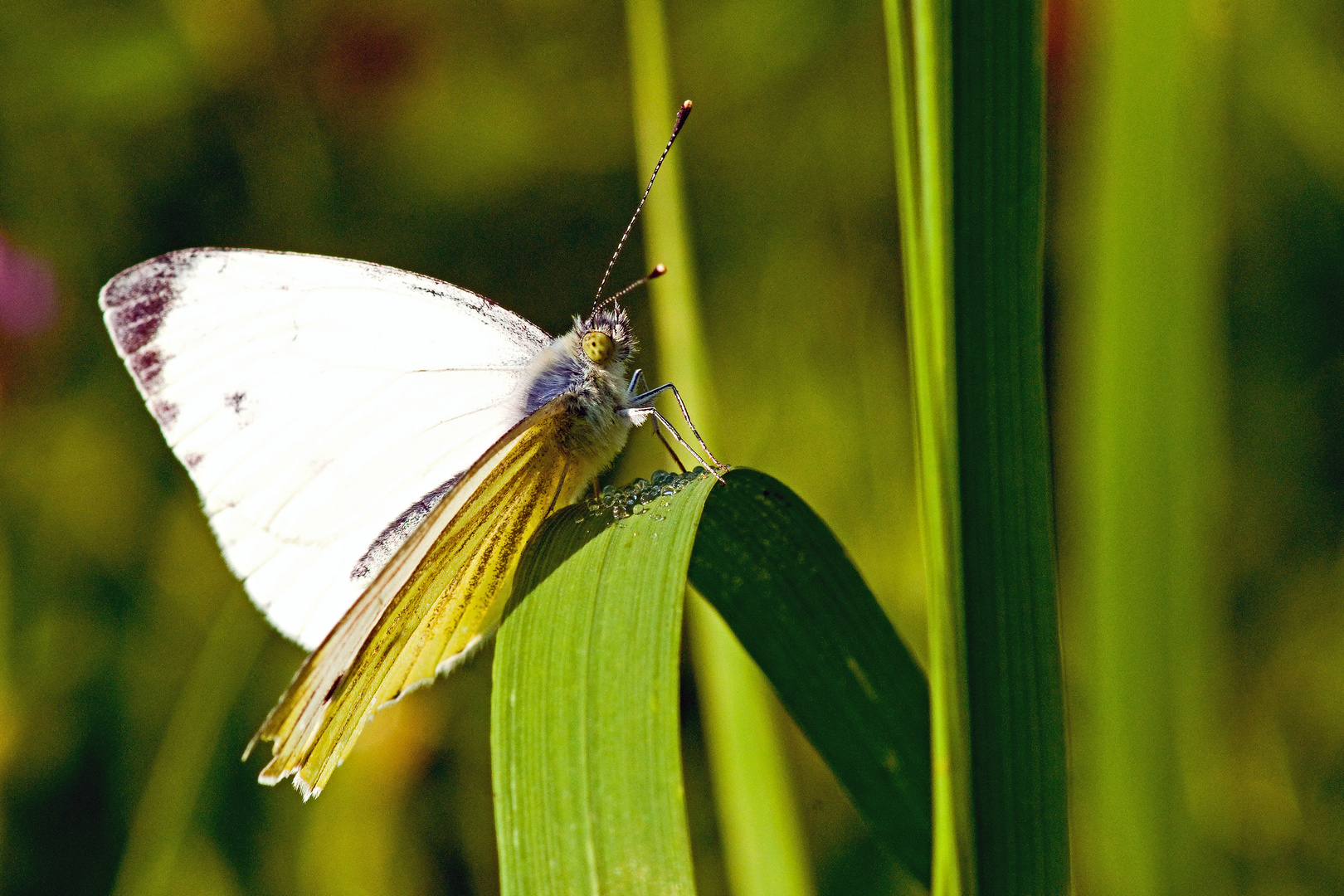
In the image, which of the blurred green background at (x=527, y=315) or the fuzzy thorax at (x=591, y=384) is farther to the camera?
the blurred green background at (x=527, y=315)

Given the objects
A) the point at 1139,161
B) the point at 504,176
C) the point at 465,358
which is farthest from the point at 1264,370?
the point at 504,176

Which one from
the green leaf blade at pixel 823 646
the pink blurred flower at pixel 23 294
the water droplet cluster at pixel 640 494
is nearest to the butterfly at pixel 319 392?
the water droplet cluster at pixel 640 494

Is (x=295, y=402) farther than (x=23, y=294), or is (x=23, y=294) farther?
(x=23, y=294)

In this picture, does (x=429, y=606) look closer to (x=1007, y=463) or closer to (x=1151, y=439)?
(x=1007, y=463)

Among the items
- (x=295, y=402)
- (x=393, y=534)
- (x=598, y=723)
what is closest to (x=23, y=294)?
(x=295, y=402)

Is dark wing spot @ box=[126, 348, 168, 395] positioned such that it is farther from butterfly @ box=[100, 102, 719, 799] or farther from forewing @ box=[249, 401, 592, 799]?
forewing @ box=[249, 401, 592, 799]

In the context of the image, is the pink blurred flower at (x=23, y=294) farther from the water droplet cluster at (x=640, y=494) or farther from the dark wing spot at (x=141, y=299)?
the water droplet cluster at (x=640, y=494)

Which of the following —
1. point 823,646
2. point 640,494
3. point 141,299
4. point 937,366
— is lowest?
point 823,646
